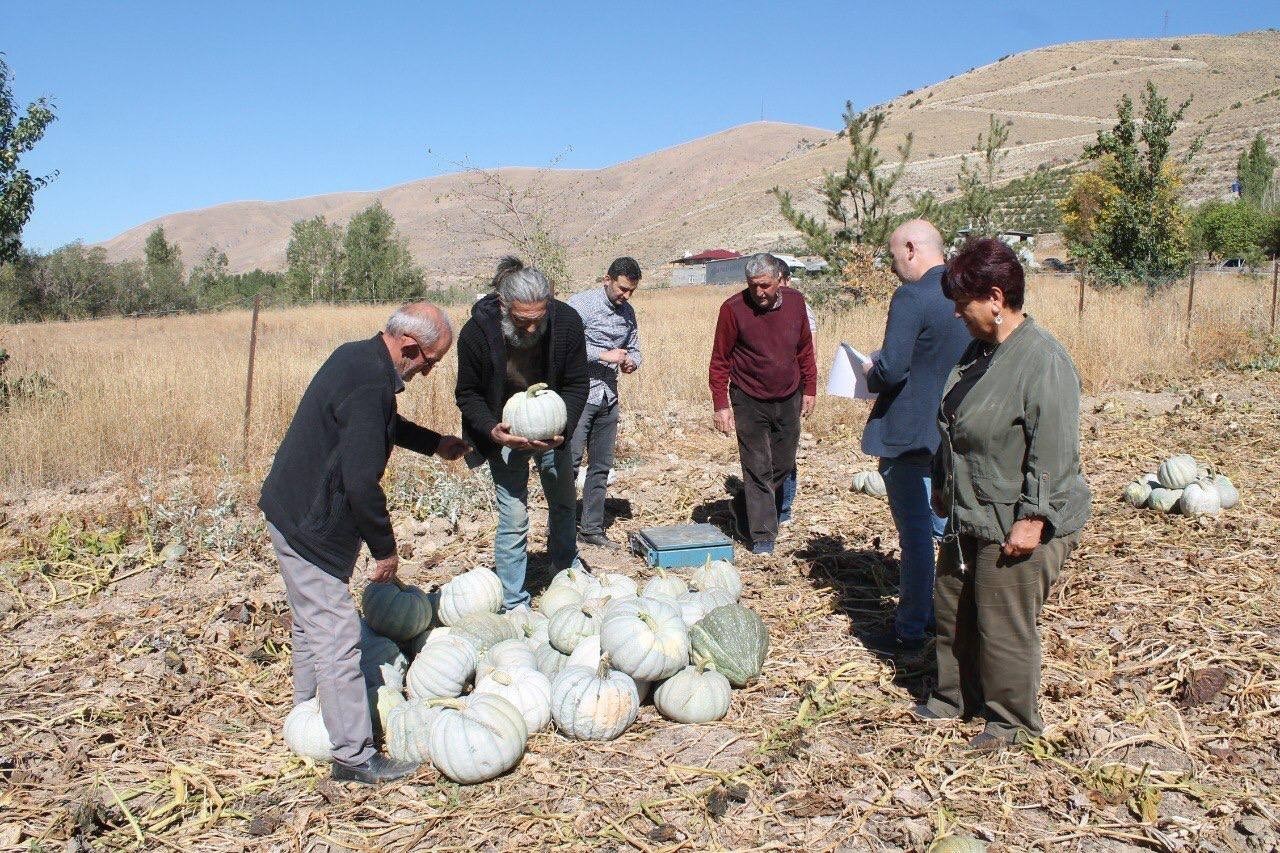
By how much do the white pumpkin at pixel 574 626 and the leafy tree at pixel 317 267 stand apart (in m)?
37.8

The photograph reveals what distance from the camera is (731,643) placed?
160 inches

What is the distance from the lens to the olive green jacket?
3125 millimetres

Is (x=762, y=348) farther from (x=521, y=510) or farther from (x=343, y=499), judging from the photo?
(x=343, y=499)

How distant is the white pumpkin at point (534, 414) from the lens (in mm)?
4305

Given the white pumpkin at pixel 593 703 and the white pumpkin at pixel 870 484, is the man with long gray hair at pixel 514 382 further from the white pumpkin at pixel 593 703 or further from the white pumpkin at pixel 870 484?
the white pumpkin at pixel 870 484

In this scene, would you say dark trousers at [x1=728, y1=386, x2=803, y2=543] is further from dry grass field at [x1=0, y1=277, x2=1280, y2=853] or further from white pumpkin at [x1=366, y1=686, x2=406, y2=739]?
white pumpkin at [x1=366, y1=686, x2=406, y2=739]

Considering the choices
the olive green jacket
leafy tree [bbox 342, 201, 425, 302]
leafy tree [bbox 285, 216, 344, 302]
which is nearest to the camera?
the olive green jacket

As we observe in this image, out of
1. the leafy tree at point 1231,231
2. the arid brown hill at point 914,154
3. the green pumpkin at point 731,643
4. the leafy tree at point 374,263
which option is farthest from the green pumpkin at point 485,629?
the leafy tree at point 1231,231

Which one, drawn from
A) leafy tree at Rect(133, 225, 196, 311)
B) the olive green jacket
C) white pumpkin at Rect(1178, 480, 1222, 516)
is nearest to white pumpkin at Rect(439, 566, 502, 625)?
the olive green jacket

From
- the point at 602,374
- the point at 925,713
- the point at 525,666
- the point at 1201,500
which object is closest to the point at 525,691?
the point at 525,666

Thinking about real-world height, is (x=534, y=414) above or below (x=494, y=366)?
below

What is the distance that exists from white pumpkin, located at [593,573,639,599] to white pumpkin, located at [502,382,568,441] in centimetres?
81

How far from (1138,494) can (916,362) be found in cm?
326

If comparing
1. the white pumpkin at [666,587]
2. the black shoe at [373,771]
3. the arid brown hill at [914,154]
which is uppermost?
the arid brown hill at [914,154]
